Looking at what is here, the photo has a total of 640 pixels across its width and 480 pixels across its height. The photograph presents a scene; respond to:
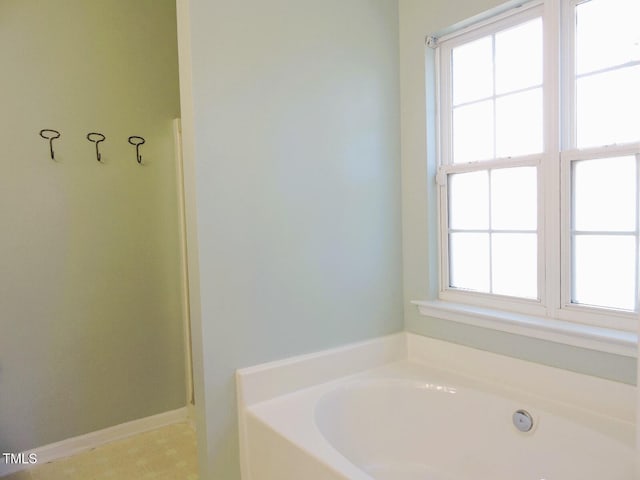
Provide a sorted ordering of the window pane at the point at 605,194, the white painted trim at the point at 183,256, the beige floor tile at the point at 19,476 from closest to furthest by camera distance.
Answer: the window pane at the point at 605,194
the beige floor tile at the point at 19,476
the white painted trim at the point at 183,256

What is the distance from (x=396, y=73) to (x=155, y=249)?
1852 millimetres

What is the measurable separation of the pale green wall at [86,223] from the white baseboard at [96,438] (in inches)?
1.7

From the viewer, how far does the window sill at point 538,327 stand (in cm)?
137

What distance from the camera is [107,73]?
2.41m

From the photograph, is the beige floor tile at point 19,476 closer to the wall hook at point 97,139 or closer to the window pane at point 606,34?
the wall hook at point 97,139

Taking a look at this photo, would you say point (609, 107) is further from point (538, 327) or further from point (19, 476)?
point (19, 476)

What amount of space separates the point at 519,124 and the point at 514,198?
0.33 meters

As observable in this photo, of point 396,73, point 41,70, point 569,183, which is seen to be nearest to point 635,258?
point 569,183

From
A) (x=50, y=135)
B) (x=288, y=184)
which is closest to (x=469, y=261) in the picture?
(x=288, y=184)

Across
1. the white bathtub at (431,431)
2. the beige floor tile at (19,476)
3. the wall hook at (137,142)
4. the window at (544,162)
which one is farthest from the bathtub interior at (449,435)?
the wall hook at (137,142)

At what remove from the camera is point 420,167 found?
204cm

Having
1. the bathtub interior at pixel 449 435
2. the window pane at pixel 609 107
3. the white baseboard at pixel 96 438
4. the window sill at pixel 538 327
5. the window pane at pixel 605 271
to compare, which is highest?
the window pane at pixel 609 107

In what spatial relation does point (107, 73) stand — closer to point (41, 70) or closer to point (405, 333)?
point (41, 70)

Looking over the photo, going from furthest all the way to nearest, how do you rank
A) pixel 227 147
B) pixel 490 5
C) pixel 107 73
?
1. pixel 107 73
2. pixel 490 5
3. pixel 227 147
